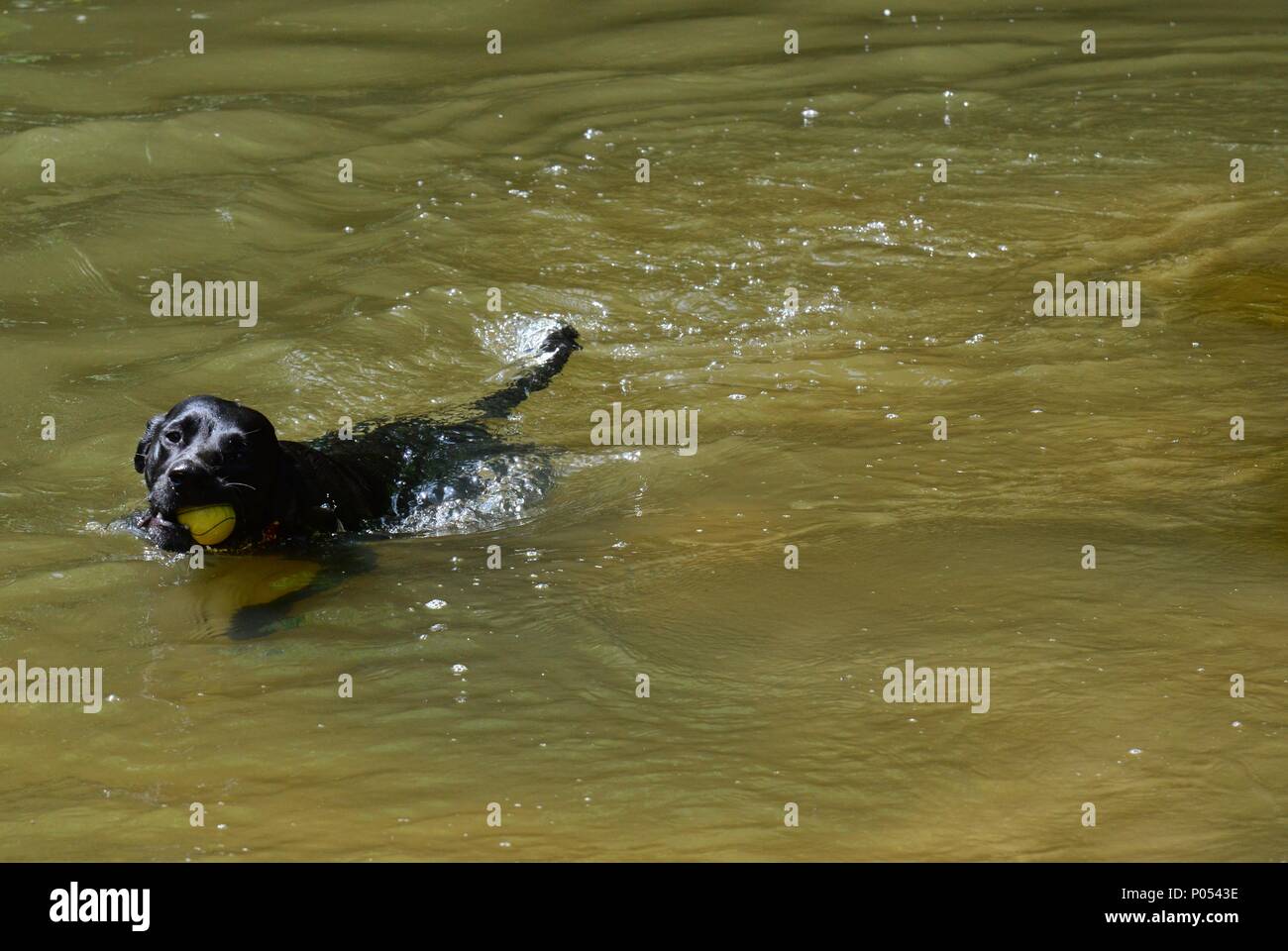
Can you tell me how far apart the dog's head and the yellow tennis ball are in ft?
0.07

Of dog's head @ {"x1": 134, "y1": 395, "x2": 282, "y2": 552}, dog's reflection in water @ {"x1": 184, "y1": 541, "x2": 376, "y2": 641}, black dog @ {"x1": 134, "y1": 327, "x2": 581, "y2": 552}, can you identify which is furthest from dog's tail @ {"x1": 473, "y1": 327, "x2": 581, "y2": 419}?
dog's head @ {"x1": 134, "y1": 395, "x2": 282, "y2": 552}

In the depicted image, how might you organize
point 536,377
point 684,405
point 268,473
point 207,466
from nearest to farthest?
point 207,466 < point 268,473 < point 684,405 < point 536,377

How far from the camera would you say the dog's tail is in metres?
6.49

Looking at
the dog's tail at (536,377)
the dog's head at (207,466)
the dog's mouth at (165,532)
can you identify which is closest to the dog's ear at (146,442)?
the dog's head at (207,466)

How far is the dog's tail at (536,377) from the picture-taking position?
649 centimetres

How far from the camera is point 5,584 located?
4.70 meters

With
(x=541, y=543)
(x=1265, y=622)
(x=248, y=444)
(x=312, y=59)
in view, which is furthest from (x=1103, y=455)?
(x=312, y=59)

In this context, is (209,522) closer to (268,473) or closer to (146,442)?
(268,473)

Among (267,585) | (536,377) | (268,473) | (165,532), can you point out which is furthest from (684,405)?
(165,532)

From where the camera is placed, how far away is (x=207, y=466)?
478 cm

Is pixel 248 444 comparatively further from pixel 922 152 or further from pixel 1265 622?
pixel 922 152

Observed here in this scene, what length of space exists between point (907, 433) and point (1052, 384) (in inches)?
33.8

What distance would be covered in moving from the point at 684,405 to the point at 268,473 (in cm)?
205

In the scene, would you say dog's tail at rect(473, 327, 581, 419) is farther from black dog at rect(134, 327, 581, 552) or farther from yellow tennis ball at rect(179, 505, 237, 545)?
yellow tennis ball at rect(179, 505, 237, 545)
